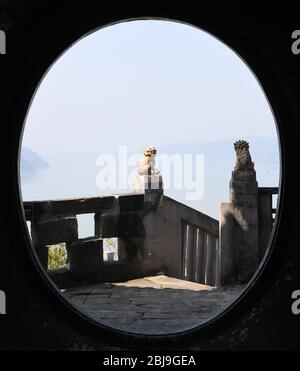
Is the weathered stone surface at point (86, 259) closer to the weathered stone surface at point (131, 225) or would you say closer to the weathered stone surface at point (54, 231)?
the weathered stone surface at point (54, 231)

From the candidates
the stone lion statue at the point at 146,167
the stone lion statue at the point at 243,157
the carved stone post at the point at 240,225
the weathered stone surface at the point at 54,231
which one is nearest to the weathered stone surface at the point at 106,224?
the weathered stone surface at the point at 54,231

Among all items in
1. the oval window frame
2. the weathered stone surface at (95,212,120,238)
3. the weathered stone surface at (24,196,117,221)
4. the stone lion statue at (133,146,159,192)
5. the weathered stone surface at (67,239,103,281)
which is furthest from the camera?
the stone lion statue at (133,146,159,192)

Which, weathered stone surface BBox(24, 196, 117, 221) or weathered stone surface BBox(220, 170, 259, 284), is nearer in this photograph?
weathered stone surface BBox(24, 196, 117, 221)

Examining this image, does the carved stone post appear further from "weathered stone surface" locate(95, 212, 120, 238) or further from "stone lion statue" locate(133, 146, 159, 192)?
"weathered stone surface" locate(95, 212, 120, 238)

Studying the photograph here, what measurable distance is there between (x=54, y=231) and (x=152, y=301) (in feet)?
4.48

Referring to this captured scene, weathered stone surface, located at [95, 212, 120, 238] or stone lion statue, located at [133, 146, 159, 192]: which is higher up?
stone lion statue, located at [133, 146, 159, 192]

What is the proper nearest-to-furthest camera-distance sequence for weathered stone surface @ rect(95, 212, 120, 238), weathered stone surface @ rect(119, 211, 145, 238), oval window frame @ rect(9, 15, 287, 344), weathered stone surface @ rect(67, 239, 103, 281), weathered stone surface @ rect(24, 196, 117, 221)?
1. oval window frame @ rect(9, 15, 287, 344)
2. weathered stone surface @ rect(24, 196, 117, 221)
3. weathered stone surface @ rect(67, 239, 103, 281)
4. weathered stone surface @ rect(95, 212, 120, 238)
5. weathered stone surface @ rect(119, 211, 145, 238)

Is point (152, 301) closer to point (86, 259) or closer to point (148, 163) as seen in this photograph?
point (86, 259)

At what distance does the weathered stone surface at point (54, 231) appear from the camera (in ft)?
23.9

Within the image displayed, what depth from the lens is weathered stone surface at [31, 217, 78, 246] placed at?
729 cm

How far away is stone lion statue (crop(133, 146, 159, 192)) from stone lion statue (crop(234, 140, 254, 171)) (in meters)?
0.99

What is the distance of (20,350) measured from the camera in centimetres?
341

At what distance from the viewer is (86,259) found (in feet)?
25.1

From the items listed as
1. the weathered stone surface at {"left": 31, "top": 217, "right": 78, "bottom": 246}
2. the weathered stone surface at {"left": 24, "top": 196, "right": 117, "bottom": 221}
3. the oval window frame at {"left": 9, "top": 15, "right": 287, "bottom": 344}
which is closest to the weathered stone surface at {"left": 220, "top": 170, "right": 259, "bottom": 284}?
the weathered stone surface at {"left": 24, "top": 196, "right": 117, "bottom": 221}
